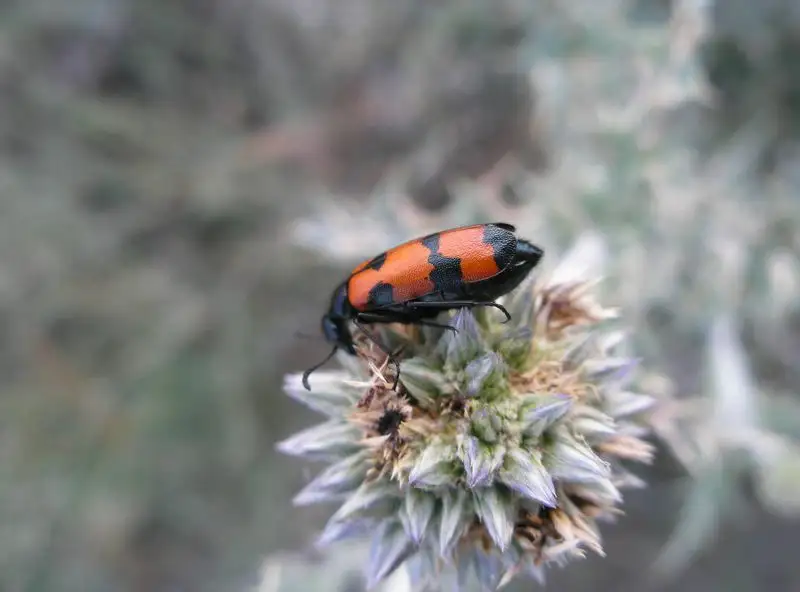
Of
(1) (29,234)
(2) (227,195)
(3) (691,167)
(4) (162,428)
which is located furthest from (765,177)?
(1) (29,234)

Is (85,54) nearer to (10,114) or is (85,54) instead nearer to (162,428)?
(10,114)

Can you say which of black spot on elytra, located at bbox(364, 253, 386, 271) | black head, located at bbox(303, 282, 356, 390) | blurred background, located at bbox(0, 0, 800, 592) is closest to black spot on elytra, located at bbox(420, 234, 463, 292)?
black spot on elytra, located at bbox(364, 253, 386, 271)

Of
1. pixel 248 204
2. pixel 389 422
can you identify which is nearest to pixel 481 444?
pixel 389 422

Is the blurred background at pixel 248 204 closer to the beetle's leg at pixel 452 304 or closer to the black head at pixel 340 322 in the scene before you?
the black head at pixel 340 322

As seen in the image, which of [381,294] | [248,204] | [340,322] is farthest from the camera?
[248,204]

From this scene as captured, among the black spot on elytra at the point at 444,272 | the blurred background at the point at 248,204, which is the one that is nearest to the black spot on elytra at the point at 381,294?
the black spot on elytra at the point at 444,272

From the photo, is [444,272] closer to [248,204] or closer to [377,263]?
[377,263]
